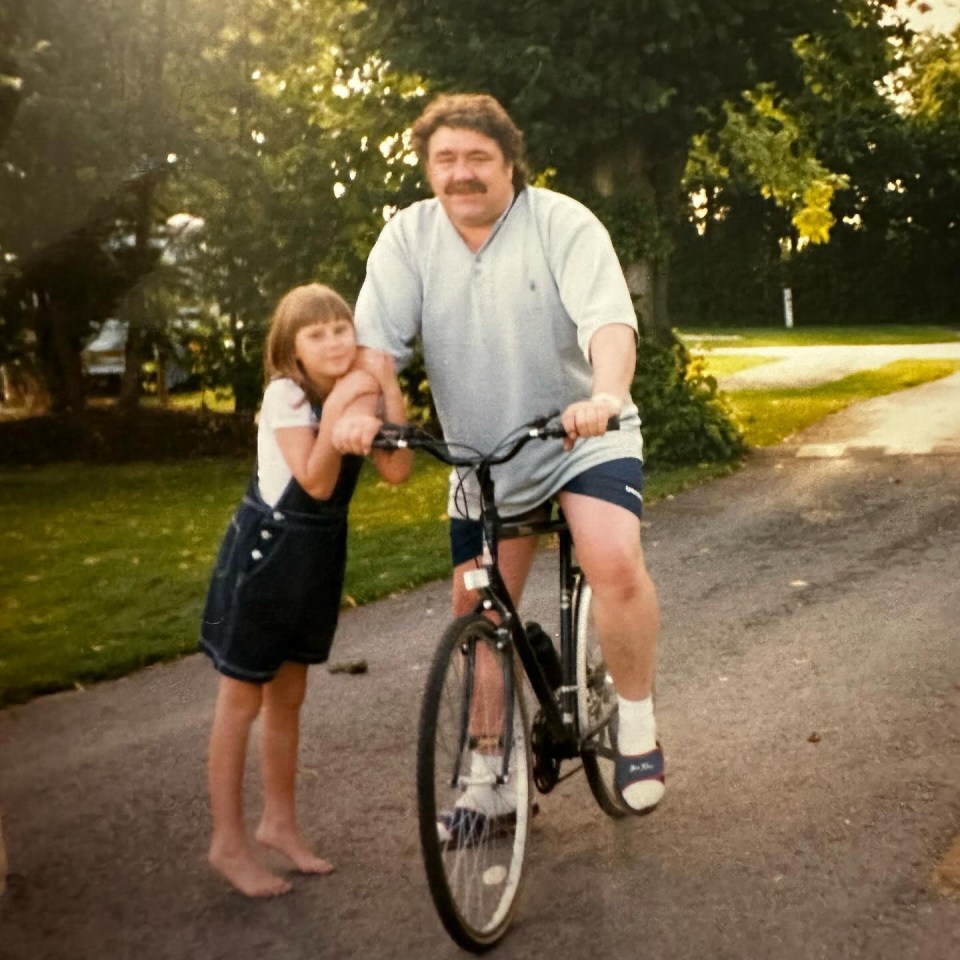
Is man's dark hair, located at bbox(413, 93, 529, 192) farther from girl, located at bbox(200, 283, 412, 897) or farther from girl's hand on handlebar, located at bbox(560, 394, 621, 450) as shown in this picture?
girl's hand on handlebar, located at bbox(560, 394, 621, 450)

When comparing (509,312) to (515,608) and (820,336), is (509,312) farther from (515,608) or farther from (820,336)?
(820,336)

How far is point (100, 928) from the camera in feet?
11.7

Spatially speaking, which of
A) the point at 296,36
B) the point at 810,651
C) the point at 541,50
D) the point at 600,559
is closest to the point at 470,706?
the point at 600,559

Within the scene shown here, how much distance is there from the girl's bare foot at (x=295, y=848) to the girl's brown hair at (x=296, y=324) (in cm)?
122

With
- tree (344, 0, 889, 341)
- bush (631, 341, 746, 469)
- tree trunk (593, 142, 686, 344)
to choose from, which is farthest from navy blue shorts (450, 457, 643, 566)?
tree trunk (593, 142, 686, 344)

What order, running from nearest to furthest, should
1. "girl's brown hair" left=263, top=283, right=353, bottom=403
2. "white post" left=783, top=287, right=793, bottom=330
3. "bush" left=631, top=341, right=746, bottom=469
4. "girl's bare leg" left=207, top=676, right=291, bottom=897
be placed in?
1. "girl's brown hair" left=263, top=283, right=353, bottom=403
2. "girl's bare leg" left=207, top=676, right=291, bottom=897
3. "bush" left=631, top=341, right=746, bottom=469
4. "white post" left=783, top=287, right=793, bottom=330

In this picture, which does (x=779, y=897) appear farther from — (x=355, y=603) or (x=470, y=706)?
(x=355, y=603)

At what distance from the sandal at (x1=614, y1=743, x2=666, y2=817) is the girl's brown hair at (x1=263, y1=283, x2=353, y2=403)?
4.26 ft

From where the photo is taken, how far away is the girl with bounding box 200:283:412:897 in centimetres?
349

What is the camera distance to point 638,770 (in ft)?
12.7

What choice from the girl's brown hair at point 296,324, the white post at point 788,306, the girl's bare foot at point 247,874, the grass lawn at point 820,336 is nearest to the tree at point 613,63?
the girl's brown hair at point 296,324

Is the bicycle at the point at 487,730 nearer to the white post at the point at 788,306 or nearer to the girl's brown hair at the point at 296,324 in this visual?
the girl's brown hair at the point at 296,324

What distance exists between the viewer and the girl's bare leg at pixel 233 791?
12.1 ft

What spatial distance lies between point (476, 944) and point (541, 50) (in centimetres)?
877
